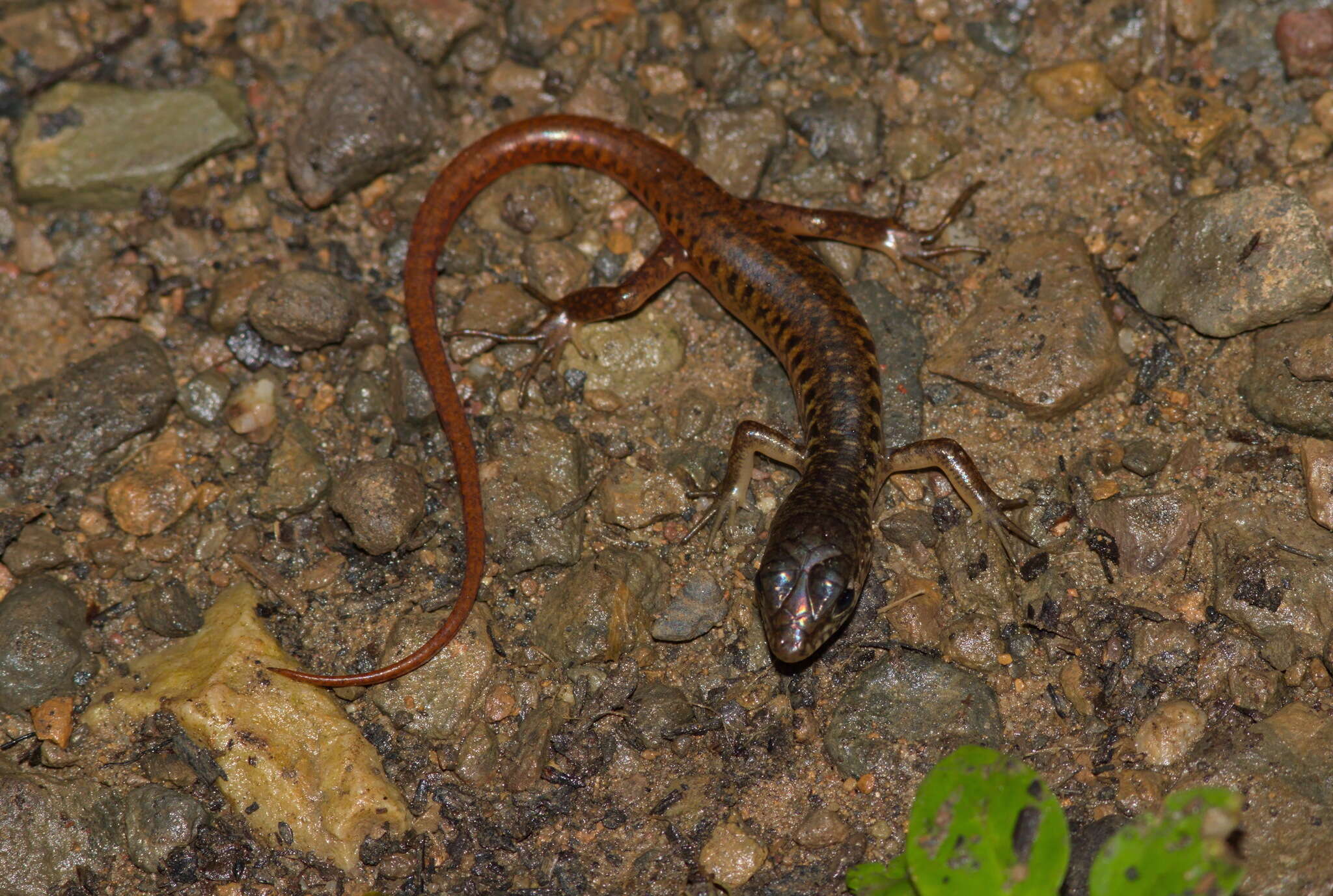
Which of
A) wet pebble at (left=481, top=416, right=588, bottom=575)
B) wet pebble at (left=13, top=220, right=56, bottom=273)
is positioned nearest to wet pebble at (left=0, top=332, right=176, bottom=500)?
wet pebble at (left=13, top=220, right=56, bottom=273)

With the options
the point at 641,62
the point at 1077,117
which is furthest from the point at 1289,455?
the point at 641,62

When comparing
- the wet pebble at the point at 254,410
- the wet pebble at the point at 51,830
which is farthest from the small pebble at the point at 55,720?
the wet pebble at the point at 254,410

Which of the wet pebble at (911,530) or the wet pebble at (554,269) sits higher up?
the wet pebble at (554,269)

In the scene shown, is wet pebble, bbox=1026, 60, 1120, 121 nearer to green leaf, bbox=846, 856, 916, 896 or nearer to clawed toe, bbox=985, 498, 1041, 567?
clawed toe, bbox=985, 498, 1041, 567

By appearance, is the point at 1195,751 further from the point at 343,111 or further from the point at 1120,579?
the point at 343,111

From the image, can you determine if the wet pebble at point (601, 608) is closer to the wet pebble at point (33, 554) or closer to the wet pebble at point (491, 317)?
the wet pebble at point (491, 317)

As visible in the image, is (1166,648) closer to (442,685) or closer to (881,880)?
(881,880)

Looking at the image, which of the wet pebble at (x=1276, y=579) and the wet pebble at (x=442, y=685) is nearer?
the wet pebble at (x=1276, y=579)
